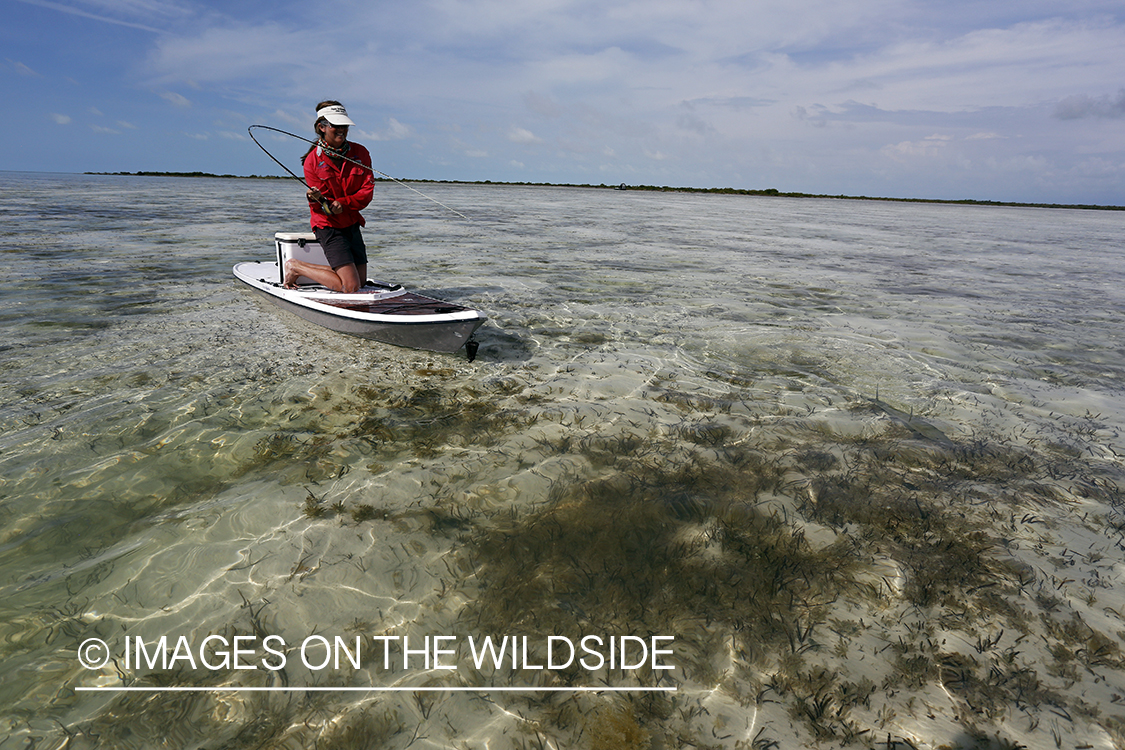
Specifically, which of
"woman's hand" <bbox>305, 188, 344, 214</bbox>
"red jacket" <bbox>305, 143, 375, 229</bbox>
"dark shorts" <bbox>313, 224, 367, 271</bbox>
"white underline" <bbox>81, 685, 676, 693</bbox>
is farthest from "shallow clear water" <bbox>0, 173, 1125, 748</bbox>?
"red jacket" <bbox>305, 143, 375, 229</bbox>

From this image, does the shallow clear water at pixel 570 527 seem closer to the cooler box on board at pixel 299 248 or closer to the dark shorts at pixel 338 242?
the dark shorts at pixel 338 242

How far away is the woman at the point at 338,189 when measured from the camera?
7.34m

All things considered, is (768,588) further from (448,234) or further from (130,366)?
(448,234)

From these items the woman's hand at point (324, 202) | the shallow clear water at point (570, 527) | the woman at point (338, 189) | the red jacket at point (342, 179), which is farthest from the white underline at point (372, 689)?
the woman's hand at point (324, 202)

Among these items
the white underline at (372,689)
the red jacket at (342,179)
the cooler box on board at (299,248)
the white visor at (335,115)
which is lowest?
the white underline at (372,689)

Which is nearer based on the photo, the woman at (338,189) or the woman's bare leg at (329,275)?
the woman at (338,189)

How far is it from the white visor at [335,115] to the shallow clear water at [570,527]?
2986 millimetres

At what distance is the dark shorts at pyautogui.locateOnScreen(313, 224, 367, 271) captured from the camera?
8.05 metres

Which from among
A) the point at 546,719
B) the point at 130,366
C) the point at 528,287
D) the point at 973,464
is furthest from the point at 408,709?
the point at 528,287

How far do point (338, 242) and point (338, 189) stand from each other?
2.53 feet

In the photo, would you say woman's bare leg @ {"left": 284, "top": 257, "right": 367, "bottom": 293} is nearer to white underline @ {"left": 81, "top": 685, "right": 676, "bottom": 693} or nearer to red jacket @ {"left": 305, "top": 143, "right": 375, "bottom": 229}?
red jacket @ {"left": 305, "top": 143, "right": 375, "bottom": 229}

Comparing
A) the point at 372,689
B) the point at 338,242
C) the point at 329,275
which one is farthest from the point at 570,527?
the point at 329,275

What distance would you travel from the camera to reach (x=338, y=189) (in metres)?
7.71

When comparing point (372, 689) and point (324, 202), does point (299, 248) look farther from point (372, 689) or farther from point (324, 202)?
point (372, 689)
